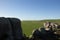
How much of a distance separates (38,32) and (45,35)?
1.51 m

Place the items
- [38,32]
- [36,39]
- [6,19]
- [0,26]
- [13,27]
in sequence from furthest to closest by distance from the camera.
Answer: [38,32] < [36,39] < [13,27] < [6,19] < [0,26]

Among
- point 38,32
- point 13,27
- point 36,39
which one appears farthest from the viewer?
point 38,32

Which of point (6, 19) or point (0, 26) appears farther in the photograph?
point (6, 19)

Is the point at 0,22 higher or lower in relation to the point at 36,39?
higher

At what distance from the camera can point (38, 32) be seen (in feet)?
97.6

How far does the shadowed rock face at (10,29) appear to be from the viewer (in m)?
22.3

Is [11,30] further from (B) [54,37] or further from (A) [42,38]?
(B) [54,37]

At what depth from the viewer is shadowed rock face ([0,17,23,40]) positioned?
22275mm

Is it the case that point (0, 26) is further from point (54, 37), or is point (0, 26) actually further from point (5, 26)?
point (54, 37)

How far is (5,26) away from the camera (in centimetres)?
2275

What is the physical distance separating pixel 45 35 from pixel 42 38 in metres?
1.53

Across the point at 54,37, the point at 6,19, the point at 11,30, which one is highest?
the point at 6,19

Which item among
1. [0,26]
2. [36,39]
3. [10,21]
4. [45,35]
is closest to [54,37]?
[45,35]

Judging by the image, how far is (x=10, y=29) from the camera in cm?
2419
